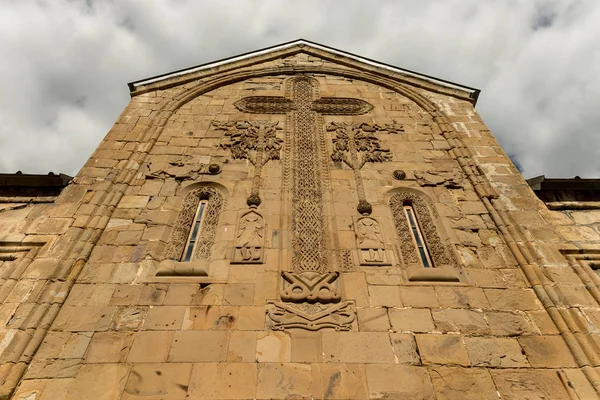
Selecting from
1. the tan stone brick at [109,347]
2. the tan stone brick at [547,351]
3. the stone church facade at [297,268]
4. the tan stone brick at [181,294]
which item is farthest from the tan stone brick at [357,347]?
the tan stone brick at [109,347]

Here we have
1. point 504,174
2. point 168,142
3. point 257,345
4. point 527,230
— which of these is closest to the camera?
point 257,345

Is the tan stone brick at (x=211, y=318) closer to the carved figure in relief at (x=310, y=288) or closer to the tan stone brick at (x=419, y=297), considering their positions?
the carved figure in relief at (x=310, y=288)

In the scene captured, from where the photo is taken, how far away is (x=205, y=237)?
5.28 metres

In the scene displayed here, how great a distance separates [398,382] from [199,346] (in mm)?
2246

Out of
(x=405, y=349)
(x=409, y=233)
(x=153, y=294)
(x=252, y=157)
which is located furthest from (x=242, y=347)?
(x=252, y=157)

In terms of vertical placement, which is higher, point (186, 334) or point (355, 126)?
point (355, 126)

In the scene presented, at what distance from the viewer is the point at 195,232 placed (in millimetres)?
5402

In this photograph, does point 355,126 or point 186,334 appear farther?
point 355,126

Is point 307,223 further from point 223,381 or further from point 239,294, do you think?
point 223,381

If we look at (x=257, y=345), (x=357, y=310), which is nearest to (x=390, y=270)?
(x=357, y=310)

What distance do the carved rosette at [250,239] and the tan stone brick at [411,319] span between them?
194 cm

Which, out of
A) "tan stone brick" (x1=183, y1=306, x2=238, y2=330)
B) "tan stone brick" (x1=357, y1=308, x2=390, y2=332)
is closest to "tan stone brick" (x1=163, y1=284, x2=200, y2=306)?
"tan stone brick" (x1=183, y1=306, x2=238, y2=330)

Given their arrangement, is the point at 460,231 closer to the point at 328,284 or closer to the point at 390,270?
the point at 390,270

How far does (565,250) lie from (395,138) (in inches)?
138
